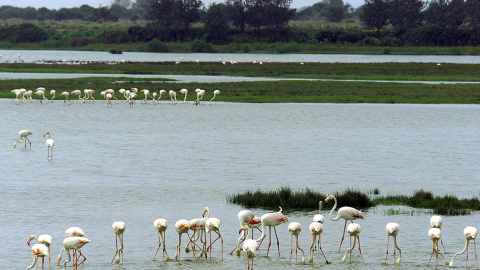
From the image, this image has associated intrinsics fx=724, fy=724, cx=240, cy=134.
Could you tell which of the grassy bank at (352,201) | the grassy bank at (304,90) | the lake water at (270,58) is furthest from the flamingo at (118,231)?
the lake water at (270,58)

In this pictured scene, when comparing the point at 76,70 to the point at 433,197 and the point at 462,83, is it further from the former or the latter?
the point at 433,197

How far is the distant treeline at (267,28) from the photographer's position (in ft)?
403

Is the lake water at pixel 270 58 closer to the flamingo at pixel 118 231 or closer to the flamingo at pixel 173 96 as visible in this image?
the flamingo at pixel 173 96

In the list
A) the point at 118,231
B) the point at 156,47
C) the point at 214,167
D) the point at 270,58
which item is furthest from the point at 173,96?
the point at 156,47

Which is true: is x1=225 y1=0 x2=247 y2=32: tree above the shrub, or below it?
above

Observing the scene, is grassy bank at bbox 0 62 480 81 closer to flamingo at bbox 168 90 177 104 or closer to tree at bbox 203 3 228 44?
flamingo at bbox 168 90 177 104

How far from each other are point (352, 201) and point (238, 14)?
122 m

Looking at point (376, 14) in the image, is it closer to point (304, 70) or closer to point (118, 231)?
point (304, 70)

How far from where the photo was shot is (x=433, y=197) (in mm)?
18297

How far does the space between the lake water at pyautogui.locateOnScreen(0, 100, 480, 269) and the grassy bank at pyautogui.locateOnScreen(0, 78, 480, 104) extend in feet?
5.73

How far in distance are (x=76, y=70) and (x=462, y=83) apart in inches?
1367

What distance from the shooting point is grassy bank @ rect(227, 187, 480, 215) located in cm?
1728

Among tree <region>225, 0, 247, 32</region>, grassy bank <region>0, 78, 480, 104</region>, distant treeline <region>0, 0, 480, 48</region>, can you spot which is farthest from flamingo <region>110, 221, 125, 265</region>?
tree <region>225, 0, 247, 32</region>

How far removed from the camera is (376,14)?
445 ft
